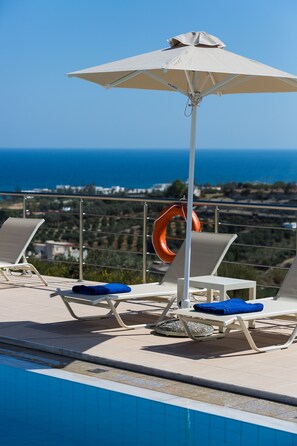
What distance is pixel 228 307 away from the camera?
6113 mm

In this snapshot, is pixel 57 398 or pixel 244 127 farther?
pixel 244 127

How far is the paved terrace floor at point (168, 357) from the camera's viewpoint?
17.1ft

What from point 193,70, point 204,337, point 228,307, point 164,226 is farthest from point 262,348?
point 164,226

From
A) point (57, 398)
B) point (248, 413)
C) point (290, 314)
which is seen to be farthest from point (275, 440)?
point (290, 314)

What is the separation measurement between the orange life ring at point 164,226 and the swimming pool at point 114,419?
292 cm

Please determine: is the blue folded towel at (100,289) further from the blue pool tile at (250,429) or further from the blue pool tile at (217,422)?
the blue pool tile at (250,429)

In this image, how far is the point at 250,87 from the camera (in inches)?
293

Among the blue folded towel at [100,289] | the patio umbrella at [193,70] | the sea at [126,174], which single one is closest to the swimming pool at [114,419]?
the blue folded towel at [100,289]

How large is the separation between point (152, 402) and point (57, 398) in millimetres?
566

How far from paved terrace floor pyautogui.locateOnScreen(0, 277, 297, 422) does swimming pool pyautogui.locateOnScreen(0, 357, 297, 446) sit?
189 millimetres

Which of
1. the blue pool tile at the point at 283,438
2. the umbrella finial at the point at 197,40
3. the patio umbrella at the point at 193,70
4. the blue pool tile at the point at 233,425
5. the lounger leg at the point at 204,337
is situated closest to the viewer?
the blue pool tile at the point at 283,438

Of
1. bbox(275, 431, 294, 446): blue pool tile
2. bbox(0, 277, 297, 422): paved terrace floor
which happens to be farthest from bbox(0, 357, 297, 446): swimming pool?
bbox(0, 277, 297, 422): paved terrace floor

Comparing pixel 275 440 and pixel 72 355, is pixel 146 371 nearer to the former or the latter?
pixel 72 355

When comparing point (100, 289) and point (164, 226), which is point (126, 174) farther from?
point (100, 289)
